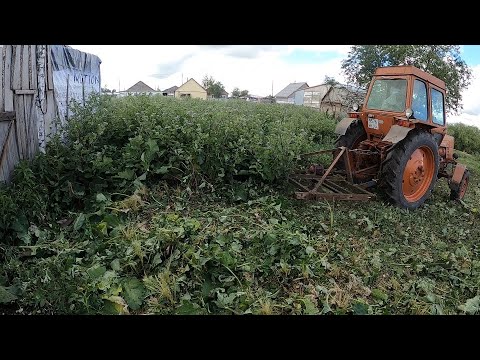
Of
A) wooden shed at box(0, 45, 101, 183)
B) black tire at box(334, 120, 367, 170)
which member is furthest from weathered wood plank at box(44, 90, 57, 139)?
black tire at box(334, 120, 367, 170)

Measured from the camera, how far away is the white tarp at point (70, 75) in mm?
6094

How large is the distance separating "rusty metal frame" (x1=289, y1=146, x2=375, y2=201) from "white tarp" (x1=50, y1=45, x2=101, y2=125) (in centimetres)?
381

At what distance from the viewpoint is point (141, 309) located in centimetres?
279

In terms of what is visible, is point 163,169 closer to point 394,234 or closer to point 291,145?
point 291,145

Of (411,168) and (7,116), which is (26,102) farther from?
(411,168)

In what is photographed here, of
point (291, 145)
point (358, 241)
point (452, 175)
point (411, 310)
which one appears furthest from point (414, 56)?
point (411, 310)

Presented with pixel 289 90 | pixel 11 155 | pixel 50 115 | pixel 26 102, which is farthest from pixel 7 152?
pixel 289 90

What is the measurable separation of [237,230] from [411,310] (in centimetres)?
176

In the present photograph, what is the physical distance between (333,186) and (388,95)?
1789 mm

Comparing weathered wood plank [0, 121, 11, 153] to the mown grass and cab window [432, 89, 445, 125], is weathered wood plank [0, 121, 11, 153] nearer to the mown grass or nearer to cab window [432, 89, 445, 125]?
the mown grass

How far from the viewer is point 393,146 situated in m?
5.04

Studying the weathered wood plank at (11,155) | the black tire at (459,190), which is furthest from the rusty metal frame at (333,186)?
the weathered wood plank at (11,155)

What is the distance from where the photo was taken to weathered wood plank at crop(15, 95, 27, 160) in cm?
443

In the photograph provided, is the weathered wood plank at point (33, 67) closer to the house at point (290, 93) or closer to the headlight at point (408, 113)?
the headlight at point (408, 113)
